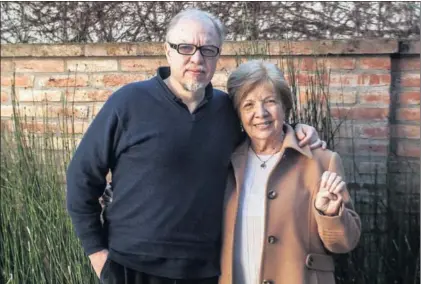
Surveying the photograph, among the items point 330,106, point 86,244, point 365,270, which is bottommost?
point 365,270

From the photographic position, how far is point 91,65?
11.2 feet

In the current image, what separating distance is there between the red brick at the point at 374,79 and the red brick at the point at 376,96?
1.3 inches

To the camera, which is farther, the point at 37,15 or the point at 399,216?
the point at 37,15

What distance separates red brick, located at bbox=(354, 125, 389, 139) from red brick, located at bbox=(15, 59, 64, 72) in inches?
68.6

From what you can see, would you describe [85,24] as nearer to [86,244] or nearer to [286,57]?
[286,57]

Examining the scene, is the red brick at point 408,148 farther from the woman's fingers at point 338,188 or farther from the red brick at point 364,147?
the woman's fingers at point 338,188

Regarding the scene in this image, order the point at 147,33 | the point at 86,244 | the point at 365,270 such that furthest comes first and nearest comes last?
the point at 147,33 < the point at 365,270 < the point at 86,244

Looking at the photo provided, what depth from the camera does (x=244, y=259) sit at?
6.59 feet

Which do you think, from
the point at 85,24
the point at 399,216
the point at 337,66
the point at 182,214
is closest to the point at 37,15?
the point at 85,24

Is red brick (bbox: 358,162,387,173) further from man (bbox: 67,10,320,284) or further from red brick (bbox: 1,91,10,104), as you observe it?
red brick (bbox: 1,91,10,104)

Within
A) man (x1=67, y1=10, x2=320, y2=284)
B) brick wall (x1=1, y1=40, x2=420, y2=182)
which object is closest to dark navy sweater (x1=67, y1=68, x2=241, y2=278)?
man (x1=67, y1=10, x2=320, y2=284)

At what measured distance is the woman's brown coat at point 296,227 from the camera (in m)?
1.98

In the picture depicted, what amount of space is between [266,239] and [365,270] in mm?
1316

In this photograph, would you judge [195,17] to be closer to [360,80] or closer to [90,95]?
[360,80]
